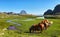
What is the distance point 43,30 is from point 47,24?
151cm

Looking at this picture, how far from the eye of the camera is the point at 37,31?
33.6 metres

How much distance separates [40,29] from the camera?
32.6m

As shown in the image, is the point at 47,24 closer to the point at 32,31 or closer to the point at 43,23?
the point at 43,23

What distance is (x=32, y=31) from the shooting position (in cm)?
3366

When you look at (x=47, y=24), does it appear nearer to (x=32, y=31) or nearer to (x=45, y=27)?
(x=45, y=27)

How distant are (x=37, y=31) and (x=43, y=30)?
1397 millimetres

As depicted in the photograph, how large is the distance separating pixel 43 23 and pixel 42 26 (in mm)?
720

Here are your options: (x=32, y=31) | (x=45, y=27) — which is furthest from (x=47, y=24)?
(x=32, y=31)

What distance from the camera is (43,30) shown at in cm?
3294

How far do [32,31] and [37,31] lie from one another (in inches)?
41.9

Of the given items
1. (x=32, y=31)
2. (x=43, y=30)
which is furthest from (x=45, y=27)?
(x=32, y=31)

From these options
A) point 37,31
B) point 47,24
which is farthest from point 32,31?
point 47,24

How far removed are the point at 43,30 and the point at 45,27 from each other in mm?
755

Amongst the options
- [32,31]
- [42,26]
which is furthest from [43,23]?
[32,31]
